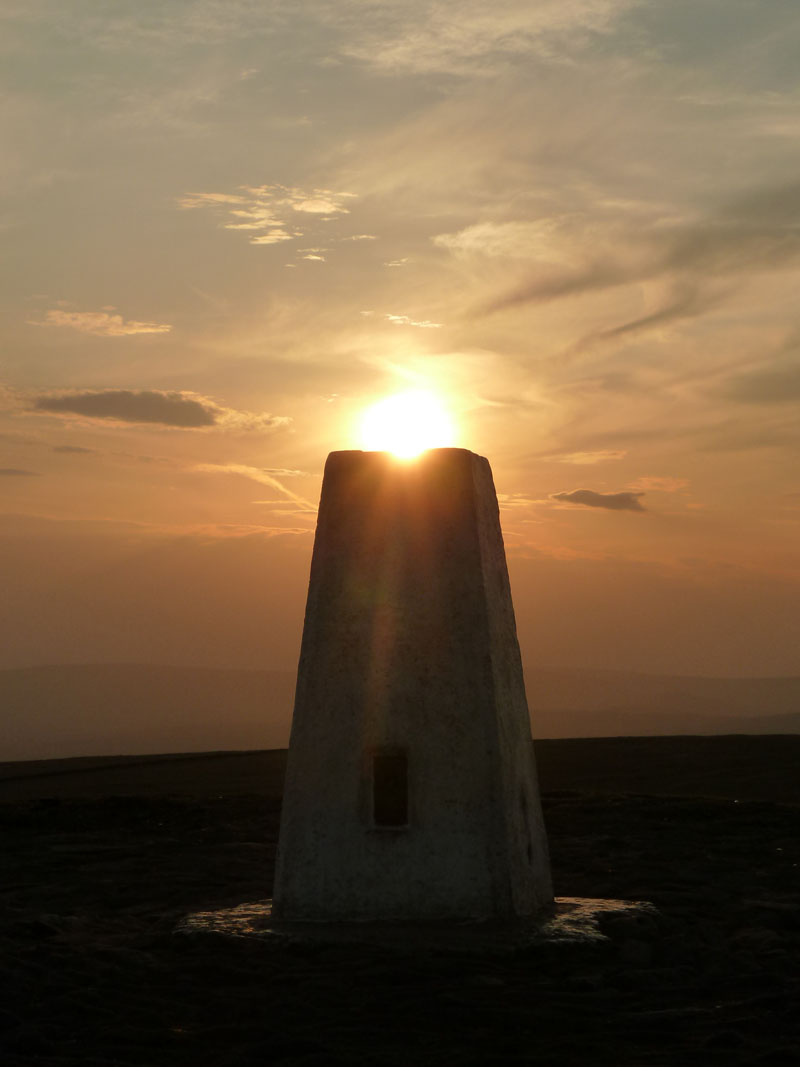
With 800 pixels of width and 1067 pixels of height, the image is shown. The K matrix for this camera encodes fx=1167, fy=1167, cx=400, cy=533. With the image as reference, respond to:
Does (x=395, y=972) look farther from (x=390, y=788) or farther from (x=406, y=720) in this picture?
(x=406, y=720)

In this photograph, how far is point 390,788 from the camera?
9.54 metres

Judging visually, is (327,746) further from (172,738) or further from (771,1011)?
(172,738)

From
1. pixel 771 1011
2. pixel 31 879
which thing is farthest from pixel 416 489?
pixel 31 879

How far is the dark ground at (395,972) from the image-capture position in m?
6.99

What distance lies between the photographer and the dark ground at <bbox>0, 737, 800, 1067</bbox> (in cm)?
699

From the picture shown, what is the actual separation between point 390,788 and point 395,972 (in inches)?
63.9

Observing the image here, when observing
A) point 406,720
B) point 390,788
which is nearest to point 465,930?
point 390,788

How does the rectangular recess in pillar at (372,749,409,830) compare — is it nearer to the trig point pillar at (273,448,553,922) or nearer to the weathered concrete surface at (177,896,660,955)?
the trig point pillar at (273,448,553,922)

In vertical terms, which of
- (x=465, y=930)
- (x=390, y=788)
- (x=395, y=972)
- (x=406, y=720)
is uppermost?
(x=406, y=720)

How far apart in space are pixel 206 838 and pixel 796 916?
826 centimetres

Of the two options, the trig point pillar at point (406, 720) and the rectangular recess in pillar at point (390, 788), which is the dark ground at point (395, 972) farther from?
the rectangular recess in pillar at point (390, 788)

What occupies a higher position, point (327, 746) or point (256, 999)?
point (327, 746)

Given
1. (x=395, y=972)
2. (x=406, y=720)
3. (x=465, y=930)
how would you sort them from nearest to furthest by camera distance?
1. (x=395, y=972)
2. (x=465, y=930)
3. (x=406, y=720)

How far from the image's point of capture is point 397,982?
8.14 meters
